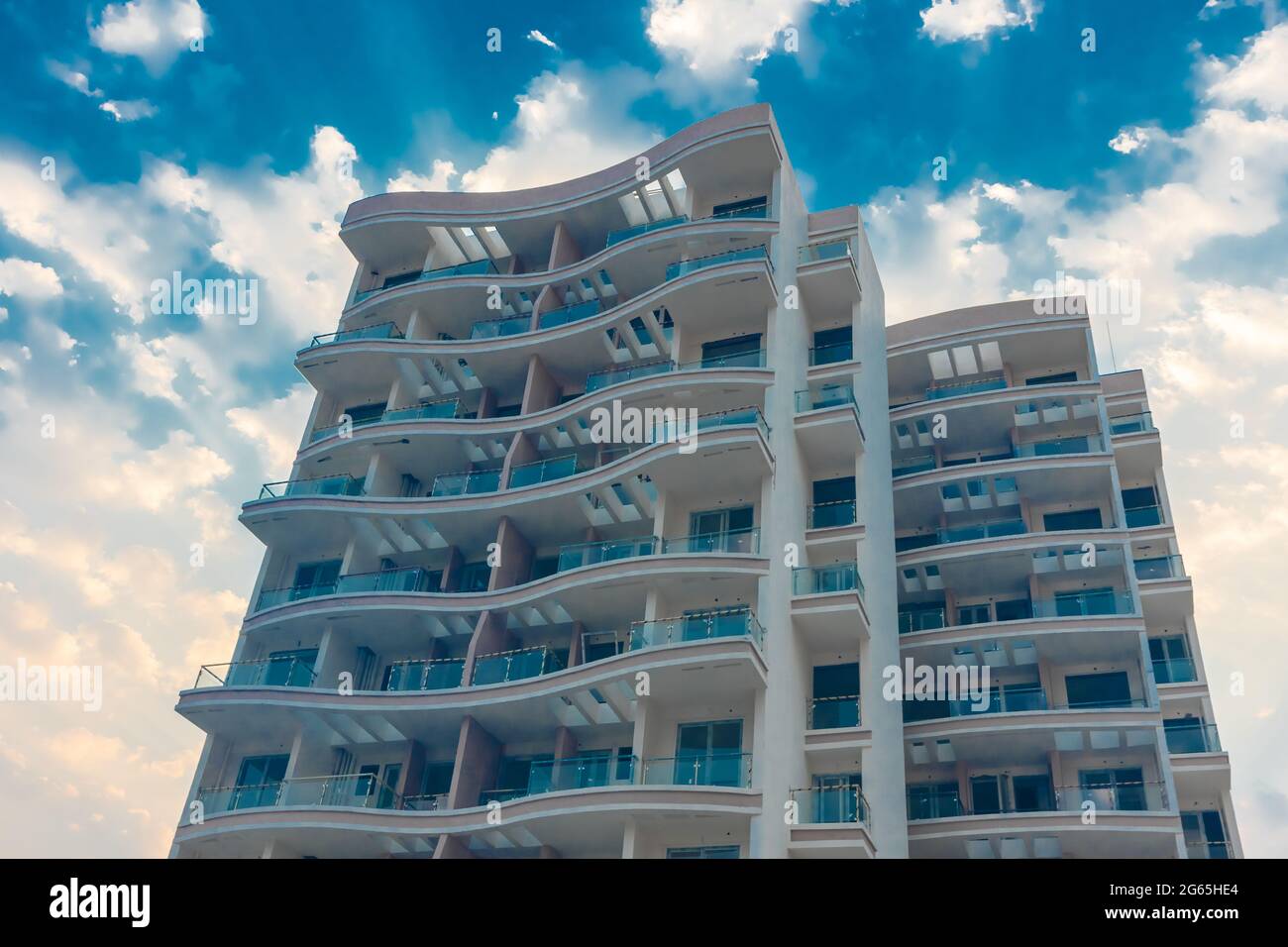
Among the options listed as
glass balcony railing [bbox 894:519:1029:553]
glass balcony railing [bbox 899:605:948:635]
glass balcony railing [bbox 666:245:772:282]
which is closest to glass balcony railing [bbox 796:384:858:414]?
glass balcony railing [bbox 666:245:772:282]

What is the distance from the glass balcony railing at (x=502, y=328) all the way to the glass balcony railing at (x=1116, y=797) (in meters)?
25.3

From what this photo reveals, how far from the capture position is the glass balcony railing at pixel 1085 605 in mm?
39344

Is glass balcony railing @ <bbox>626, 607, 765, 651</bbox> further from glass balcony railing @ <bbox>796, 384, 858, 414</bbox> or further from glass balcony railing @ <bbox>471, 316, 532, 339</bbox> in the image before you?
glass balcony railing @ <bbox>471, 316, 532, 339</bbox>

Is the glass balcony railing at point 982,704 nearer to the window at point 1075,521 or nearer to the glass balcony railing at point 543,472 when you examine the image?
the window at point 1075,521

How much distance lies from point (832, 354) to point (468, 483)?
14163 mm

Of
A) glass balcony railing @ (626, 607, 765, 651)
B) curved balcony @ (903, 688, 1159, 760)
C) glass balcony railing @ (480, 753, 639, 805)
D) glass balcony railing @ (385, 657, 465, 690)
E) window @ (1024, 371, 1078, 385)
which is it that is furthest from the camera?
window @ (1024, 371, 1078, 385)

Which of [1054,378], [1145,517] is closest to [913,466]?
[1054,378]

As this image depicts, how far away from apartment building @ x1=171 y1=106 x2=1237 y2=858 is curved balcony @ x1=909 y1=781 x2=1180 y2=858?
0.41 ft

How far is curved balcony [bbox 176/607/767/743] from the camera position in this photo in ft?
103

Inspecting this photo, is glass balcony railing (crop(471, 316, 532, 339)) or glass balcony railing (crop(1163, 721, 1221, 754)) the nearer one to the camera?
glass balcony railing (crop(1163, 721, 1221, 754))

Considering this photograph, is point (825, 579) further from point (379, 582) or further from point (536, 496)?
point (379, 582)

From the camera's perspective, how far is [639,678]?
31906mm

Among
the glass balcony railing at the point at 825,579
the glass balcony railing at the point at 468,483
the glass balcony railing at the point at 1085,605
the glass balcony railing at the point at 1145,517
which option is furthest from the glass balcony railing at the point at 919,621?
the glass balcony railing at the point at 468,483

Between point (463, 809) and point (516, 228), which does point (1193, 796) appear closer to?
point (463, 809)
